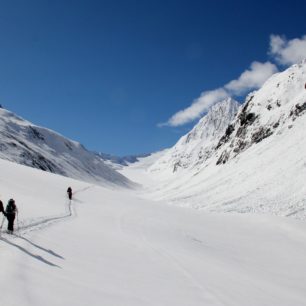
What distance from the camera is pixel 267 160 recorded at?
102m

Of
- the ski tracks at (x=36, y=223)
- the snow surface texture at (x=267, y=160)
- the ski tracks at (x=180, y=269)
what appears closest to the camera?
the ski tracks at (x=180, y=269)

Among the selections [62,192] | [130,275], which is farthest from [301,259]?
[62,192]

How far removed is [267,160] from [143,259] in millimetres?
86287

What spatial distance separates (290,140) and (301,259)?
77476mm

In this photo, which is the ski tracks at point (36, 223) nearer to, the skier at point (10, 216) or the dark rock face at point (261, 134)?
the skier at point (10, 216)

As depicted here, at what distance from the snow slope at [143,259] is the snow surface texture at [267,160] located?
29398mm

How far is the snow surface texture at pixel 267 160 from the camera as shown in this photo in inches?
2913

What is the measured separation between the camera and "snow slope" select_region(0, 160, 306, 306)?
12.2 meters

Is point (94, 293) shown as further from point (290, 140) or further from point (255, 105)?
point (255, 105)

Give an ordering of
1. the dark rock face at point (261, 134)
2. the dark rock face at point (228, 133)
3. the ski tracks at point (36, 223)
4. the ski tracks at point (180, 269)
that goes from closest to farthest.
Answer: the ski tracks at point (180, 269)
the ski tracks at point (36, 223)
the dark rock face at point (261, 134)
the dark rock face at point (228, 133)

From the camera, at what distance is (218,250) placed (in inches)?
1123

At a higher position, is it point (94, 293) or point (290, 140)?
point (290, 140)

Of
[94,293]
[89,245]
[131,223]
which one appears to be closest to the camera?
[94,293]

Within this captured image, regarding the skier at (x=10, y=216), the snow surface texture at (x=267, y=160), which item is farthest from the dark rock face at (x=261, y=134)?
the skier at (x=10, y=216)
